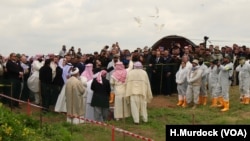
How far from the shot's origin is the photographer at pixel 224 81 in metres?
18.6

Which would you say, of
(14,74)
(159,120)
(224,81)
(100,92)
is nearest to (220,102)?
(224,81)

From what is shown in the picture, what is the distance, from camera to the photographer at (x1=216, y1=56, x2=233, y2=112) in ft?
Result: 60.9

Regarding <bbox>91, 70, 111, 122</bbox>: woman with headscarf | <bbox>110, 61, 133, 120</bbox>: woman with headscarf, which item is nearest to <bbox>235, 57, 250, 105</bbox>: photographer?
<bbox>110, 61, 133, 120</bbox>: woman with headscarf

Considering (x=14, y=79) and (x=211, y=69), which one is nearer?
(x=14, y=79)

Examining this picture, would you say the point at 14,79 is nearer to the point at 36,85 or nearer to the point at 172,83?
the point at 36,85

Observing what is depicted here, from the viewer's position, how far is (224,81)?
61.0 feet

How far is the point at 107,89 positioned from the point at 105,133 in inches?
104

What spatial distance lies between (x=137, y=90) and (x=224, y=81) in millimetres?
4072

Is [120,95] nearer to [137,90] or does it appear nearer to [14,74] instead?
[137,90]

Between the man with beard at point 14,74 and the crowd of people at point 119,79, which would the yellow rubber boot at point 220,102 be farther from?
the man with beard at point 14,74

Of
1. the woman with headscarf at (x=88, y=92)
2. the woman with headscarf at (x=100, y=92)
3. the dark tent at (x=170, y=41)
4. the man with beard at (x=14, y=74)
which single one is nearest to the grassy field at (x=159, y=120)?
the woman with headscarf at (x=100, y=92)

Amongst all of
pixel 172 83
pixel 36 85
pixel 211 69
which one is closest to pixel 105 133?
pixel 36 85

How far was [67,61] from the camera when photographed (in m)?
18.7

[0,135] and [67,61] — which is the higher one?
[67,61]
